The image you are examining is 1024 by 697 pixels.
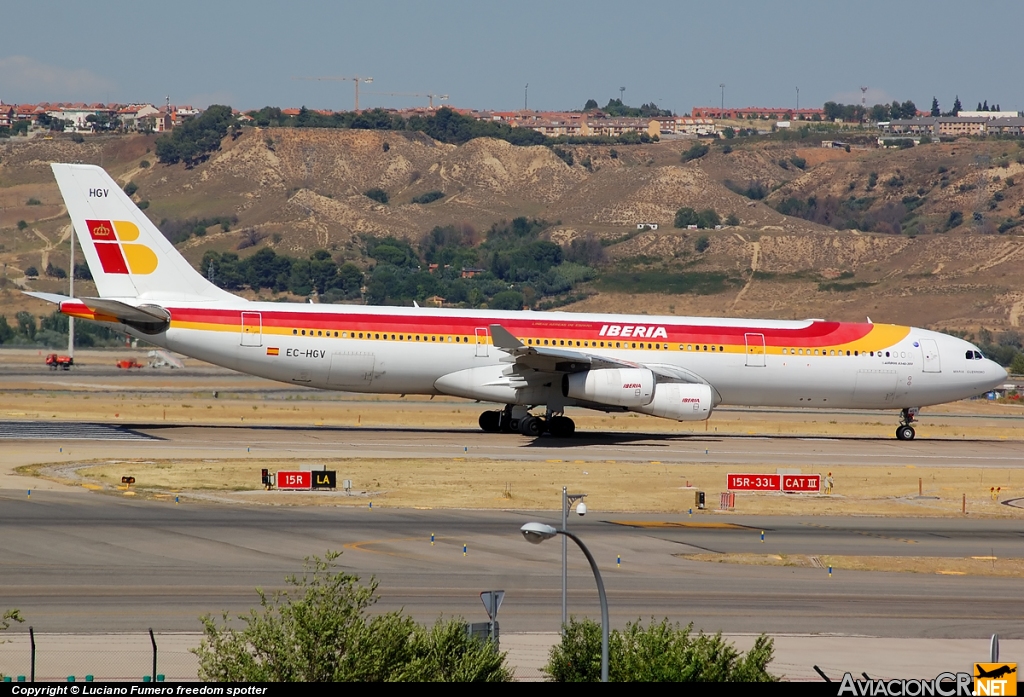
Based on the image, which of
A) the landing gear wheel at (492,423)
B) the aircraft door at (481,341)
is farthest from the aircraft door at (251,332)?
the landing gear wheel at (492,423)

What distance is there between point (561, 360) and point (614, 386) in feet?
7.00

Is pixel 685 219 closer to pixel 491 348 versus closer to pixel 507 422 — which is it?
pixel 507 422

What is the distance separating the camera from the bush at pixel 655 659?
16344 millimetres

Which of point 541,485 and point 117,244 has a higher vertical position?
point 117,244

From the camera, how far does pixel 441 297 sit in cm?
15450

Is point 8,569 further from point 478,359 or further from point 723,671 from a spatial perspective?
point 478,359

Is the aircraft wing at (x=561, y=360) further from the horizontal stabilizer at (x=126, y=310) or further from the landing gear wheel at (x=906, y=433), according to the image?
the horizontal stabilizer at (x=126, y=310)

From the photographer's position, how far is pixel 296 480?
3572 centimetres

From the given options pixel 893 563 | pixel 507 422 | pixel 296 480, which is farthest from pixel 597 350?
pixel 893 563

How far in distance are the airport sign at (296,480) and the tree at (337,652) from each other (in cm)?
1896

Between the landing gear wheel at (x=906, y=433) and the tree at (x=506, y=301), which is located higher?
the tree at (x=506, y=301)

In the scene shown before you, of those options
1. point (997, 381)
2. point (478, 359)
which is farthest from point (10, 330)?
point (997, 381)

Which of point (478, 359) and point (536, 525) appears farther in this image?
point (478, 359)

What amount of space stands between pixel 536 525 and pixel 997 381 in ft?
133
